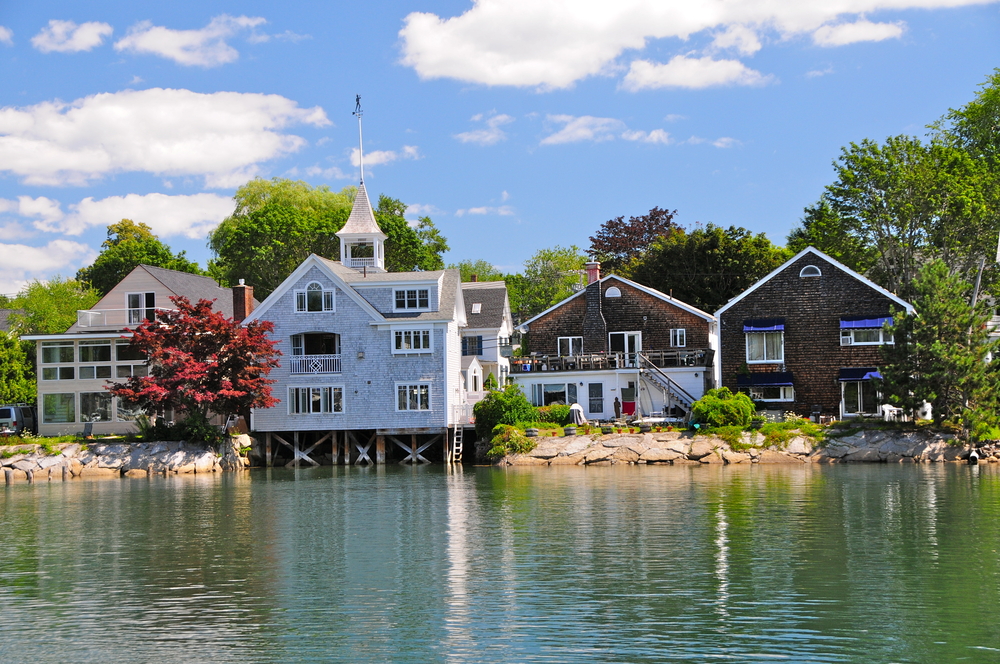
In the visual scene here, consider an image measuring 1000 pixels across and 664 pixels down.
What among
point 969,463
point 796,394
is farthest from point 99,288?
point 969,463

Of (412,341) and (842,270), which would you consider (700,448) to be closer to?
(842,270)

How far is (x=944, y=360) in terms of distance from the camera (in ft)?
146

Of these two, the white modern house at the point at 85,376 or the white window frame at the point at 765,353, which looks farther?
the white modern house at the point at 85,376

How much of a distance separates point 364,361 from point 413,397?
10.5ft

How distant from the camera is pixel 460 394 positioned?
53.1 metres

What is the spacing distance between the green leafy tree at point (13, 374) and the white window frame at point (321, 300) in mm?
21414

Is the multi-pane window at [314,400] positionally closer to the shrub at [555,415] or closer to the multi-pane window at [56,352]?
the shrub at [555,415]

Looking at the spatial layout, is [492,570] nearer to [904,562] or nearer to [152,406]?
[904,562]

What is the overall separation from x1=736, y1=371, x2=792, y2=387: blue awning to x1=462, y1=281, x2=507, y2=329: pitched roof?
15.8 m

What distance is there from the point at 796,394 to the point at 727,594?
36.9 m

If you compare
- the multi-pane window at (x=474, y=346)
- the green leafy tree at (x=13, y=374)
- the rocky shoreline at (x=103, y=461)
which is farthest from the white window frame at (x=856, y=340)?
the green leafy tree at (x=13, y=374)

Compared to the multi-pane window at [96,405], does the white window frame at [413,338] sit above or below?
above

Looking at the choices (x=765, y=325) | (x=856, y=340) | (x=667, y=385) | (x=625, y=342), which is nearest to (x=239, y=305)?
(x=625, y=342)

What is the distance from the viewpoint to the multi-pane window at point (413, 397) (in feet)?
169
